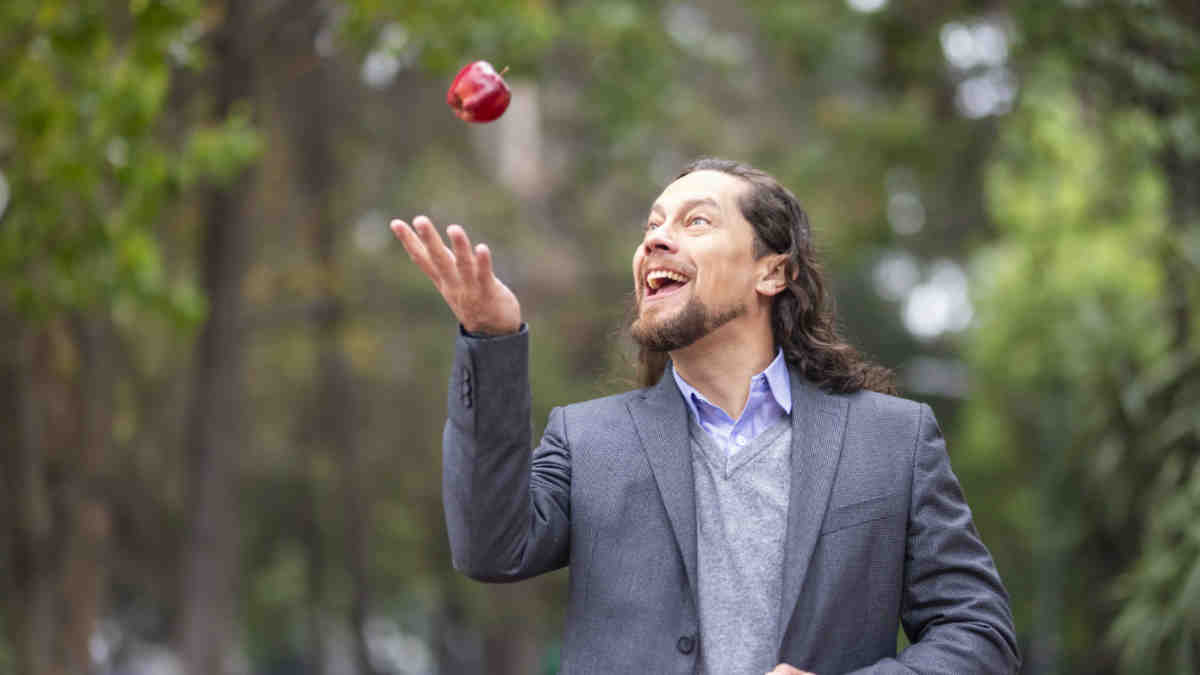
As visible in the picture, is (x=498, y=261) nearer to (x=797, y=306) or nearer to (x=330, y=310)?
(x=330, y=310)

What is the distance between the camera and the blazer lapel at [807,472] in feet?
9.20

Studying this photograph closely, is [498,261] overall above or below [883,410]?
below

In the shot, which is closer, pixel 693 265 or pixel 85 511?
pixel 693 265

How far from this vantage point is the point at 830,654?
2820 millimetres

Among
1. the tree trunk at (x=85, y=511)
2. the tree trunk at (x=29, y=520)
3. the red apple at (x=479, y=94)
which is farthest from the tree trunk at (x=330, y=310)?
the red apple at (x=479, y=94)

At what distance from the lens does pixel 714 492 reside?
117 inches

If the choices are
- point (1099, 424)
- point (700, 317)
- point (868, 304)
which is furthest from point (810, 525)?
point (868, 304)

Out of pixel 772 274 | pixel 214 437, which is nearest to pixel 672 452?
pixel 772 274

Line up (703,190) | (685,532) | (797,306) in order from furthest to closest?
(797,306) < (703,190) < (685,532)

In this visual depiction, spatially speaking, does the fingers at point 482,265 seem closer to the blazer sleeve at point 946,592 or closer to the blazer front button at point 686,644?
the blazer front button at point 686,644

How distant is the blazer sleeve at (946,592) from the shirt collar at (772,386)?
284 mm

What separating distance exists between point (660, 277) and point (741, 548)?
0.57 m

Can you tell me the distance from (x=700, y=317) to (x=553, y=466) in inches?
16.6

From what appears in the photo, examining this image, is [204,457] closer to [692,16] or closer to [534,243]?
[534,243]
